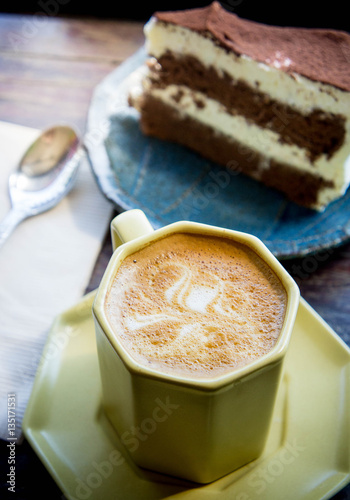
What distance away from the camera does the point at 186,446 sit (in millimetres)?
688

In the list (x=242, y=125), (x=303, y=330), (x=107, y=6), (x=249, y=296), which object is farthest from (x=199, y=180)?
(x=107, y=6)

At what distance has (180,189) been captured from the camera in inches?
52.5

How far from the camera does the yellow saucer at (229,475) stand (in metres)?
0.72

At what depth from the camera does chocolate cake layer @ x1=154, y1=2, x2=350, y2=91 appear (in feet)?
4.13

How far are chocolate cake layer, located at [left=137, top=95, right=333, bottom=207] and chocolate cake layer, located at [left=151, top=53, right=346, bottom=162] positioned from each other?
0.20 feet

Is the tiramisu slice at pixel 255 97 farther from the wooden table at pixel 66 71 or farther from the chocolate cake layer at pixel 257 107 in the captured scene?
the wooden table at pixel 66 71

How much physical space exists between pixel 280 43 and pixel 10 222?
82 centimetres

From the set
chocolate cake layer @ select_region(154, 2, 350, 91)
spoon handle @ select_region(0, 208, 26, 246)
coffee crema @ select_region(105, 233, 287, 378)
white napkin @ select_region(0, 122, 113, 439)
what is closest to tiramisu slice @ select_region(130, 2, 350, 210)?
chocolate cake layer @ select_region(154, 2, 350, 91)

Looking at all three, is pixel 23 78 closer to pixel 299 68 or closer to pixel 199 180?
pixel 199 180

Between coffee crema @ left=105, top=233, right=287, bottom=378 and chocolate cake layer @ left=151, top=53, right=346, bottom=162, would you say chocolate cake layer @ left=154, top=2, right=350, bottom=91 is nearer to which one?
chocolate cake layer @ left=151, top=53, right=346, bottom=162

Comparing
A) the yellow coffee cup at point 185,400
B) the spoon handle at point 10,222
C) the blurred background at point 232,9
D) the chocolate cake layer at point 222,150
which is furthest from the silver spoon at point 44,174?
the blurred background at point 232,9

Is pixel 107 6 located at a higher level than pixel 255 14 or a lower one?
lower

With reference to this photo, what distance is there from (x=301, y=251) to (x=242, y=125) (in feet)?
1.81

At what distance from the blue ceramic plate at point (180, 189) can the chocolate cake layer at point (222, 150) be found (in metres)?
0.03
